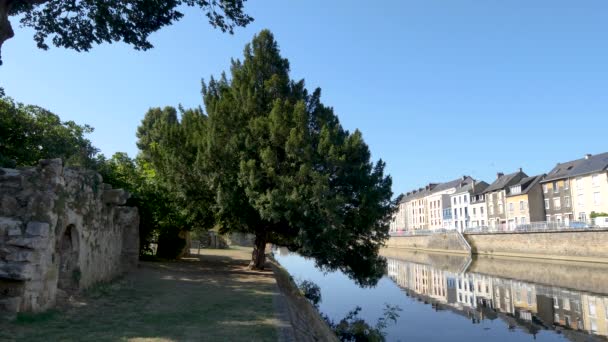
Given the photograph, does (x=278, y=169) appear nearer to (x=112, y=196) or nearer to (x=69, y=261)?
(x=112, y=196)

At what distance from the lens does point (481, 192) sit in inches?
2886

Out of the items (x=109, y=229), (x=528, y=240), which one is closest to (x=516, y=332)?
(x=109, y=229)

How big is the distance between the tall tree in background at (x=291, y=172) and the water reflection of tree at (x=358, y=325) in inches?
65.4

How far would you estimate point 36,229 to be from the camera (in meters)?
8.38

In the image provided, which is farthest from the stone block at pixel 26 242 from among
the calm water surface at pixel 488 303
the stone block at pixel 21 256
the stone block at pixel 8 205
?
the calm water surface at pixel 488 303

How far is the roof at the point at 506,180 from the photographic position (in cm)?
6481

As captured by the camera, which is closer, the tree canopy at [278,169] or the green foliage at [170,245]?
the tree canopy at [278,169]

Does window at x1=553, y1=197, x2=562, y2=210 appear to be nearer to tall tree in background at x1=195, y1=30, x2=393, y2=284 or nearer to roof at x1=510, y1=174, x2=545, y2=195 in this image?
roof at x1=510, y1=174, x2=545, y2=195

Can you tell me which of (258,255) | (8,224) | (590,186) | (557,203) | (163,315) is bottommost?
(163,315)

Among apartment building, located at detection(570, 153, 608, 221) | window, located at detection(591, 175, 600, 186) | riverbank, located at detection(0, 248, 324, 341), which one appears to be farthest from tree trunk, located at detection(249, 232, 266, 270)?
window, located at detection(591, 175, 600, 186)

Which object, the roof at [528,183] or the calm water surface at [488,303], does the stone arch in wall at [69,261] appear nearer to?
the calm water surface at [488,303]

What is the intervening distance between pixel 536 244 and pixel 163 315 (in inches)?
1632

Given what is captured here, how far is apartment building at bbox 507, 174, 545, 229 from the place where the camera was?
58750 millimetres

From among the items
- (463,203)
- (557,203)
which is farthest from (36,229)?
(463,203)
